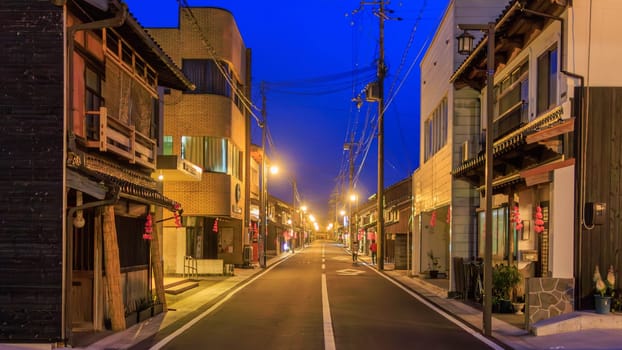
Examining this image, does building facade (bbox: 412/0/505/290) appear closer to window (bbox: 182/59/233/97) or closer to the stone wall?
the stone wall

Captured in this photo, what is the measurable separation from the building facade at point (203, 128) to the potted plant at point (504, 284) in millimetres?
17755

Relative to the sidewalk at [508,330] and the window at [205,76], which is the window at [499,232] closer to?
the sidewalk at [508,330]

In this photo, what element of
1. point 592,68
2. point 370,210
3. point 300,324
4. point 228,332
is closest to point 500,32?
point 592,68

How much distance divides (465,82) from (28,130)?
14.6 metres

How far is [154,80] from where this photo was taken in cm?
1593

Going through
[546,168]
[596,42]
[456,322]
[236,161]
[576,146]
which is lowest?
[456,322]

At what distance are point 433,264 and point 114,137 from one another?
62.2ft

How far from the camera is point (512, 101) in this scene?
16.7 metres

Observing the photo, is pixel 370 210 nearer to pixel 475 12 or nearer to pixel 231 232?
pixel 231 232

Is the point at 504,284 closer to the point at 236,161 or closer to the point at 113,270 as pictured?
the point at 113,270

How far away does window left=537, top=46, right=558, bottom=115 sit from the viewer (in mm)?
13164

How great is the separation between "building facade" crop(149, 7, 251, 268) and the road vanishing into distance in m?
9.66

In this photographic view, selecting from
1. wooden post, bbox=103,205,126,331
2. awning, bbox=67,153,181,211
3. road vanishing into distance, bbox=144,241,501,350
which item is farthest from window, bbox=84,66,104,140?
road vanishing into distance, bbox=144,241,501,350

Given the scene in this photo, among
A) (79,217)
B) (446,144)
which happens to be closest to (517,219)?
(446,144)
